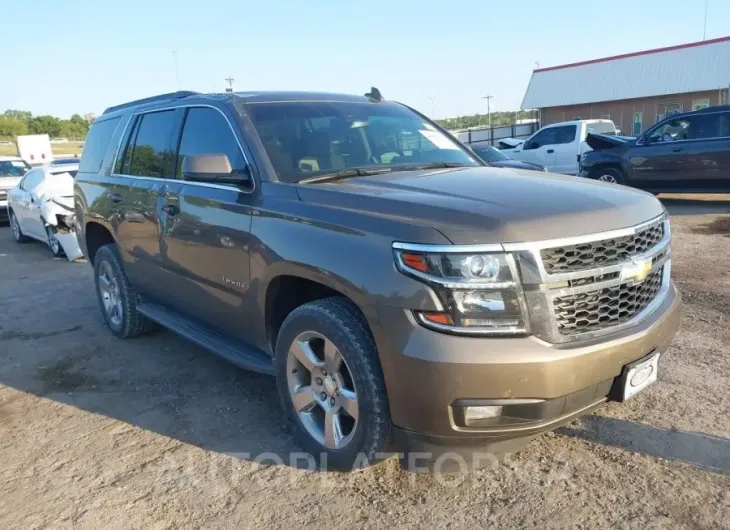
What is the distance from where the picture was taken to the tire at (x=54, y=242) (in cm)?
1009

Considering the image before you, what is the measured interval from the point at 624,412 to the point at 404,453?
1434mm

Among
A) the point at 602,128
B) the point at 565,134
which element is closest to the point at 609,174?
the point at 565,134

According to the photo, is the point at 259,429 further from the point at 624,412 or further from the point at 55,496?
the point at 624,412

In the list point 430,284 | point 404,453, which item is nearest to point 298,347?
point 404,453

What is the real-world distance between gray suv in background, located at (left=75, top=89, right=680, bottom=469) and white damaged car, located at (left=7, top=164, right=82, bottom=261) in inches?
250

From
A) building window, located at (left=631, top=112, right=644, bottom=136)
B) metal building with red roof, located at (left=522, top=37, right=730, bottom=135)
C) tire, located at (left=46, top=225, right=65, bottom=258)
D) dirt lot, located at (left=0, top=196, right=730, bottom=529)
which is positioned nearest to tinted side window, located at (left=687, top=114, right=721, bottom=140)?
dirt lot, located at (left=0, top=196, right=730, bottom=529)

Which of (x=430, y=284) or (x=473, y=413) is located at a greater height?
(x=430, y=284)

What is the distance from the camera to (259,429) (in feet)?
12.2

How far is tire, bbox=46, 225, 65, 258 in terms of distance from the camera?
33.1ft

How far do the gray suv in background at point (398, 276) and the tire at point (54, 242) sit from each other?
6.60m

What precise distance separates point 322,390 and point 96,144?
13.2 ft

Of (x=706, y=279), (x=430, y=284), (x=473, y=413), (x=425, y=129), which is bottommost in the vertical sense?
(x=706, y=279)

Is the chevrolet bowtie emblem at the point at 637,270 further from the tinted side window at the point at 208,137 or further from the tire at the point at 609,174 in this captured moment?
the tire at the point at 609,174

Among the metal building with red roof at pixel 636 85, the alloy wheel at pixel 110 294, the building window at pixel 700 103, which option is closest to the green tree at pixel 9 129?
the metal building with red roof at pixel 636 85
